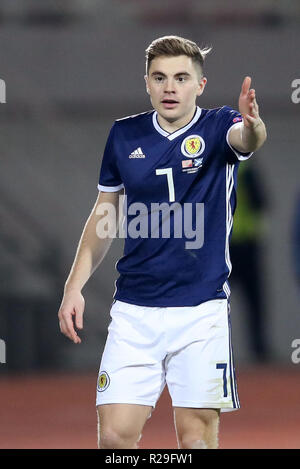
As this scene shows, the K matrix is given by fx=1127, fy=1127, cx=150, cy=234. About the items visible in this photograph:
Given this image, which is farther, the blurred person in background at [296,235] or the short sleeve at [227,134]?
the blurred person in background at [296,235]

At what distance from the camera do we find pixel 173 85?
4477mm

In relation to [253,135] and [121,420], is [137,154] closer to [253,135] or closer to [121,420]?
[253,135]

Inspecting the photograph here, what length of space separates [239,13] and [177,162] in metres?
8.64

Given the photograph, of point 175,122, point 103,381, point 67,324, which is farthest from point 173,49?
point 103,381

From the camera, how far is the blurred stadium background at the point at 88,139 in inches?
484

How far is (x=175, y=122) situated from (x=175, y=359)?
3.15 ft

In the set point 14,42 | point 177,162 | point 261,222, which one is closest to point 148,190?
point 177,162

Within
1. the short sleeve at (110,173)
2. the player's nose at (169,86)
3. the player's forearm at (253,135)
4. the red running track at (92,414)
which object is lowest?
the red running track at (92,414)

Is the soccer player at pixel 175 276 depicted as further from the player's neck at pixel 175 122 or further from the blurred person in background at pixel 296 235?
the blurred person in background at pixel 296 235

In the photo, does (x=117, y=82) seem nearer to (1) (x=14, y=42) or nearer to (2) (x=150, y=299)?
(1) (x=14, y=42)

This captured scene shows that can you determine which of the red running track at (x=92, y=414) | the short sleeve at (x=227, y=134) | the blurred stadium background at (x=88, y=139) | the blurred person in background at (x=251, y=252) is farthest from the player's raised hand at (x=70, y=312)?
the blurred stadium background at (x=88, y=139)

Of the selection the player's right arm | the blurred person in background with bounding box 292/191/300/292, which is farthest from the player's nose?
the blurred person in background with bounding box 292/191/300/292

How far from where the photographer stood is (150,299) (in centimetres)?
448

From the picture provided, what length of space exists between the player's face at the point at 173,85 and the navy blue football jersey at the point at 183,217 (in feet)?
0.39
